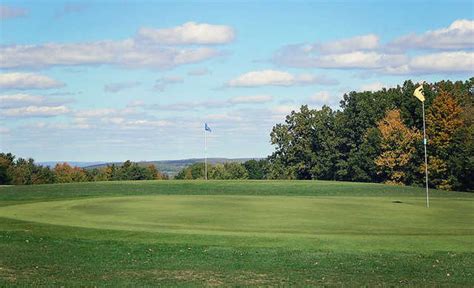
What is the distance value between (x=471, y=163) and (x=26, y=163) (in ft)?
300

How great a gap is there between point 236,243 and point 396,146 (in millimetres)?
68468

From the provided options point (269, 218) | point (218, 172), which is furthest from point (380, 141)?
point (269, 218)

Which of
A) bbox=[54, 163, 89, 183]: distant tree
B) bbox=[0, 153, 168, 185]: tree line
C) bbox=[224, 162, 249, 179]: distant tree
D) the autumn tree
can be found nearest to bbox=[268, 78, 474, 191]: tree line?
the autumn tree

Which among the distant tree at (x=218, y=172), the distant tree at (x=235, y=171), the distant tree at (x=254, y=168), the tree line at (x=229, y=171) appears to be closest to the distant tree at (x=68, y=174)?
the tree line at (x=229, y=171)

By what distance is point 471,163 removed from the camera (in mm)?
73375

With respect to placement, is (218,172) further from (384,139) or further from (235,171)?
(384,139)

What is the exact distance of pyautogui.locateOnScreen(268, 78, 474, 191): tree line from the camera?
77.6 meters

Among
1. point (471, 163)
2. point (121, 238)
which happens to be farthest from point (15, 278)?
point (471, 163)

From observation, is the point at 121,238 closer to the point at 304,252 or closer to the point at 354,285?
the point at 304,252

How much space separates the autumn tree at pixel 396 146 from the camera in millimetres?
84688

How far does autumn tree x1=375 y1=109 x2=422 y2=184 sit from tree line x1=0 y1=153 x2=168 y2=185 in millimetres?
62580

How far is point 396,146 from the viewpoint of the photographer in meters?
86.2

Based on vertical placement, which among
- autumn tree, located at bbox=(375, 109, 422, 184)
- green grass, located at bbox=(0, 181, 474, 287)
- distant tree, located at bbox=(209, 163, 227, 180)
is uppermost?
autumn tree, located at bbox=(375, 109, 422, 184)

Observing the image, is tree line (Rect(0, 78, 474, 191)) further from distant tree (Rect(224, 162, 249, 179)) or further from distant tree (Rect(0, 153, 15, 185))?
distant tree (Rect(224, 162, 249, 179))
